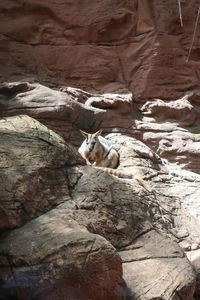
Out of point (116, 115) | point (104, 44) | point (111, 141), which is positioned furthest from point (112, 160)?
point (104, 44)

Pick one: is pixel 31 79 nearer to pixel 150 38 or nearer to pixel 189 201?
pixel 150 38

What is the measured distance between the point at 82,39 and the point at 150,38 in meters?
1.93

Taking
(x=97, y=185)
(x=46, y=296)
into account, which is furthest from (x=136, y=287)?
(x=97, y=185)

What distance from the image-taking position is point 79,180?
6.31m

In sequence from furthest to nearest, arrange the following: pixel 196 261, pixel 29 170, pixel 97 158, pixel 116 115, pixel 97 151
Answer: pixel 116 115 < pixel 97 158 < pixel 97 151 < pixel 196 261 < pixel 29 170

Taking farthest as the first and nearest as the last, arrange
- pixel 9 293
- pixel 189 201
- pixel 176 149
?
pixel 176 149 < pixel 189 201 < pixel 9 293

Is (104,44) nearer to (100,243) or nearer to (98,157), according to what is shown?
(98,157)

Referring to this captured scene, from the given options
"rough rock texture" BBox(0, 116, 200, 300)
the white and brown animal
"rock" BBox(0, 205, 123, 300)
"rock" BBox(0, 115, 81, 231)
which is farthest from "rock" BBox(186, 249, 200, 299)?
the white and brown animal

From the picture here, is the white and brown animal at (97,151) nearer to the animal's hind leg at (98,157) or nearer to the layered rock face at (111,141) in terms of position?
the animal's hind leg at (98,157)

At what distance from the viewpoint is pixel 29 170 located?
18.7ft

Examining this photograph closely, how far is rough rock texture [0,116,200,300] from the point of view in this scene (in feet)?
14.8

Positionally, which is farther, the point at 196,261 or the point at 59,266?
the point at 196,261

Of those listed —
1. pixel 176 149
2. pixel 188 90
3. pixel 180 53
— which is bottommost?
pixel 176 149

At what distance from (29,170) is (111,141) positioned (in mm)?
4997
